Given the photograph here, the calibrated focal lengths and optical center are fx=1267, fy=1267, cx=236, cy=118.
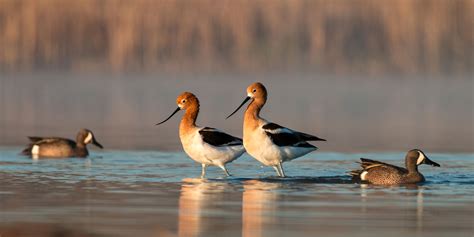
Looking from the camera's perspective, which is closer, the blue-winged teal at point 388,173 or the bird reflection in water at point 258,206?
the bird reflection in water at point 258,206

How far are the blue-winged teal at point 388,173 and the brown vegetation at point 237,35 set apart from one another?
20633 mm

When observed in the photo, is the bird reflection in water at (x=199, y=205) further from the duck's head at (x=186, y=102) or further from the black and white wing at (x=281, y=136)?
the duck's head at (x=186, y=102)

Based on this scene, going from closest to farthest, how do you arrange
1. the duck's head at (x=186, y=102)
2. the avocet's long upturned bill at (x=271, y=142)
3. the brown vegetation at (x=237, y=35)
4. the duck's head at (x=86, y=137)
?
the avocet's long upturned bill at (x=271, y=142) < the duck's head at (x=186, y=102) < the duck's head at (x=86, y=137) < the brown vegetation at (x=237, y=35)

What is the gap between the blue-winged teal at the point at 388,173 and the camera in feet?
43.3

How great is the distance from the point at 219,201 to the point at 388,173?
2660mm

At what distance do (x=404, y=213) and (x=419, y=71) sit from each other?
960 inches

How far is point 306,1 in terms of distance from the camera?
123 ft

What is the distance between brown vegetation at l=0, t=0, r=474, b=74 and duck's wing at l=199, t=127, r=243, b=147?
1959cm

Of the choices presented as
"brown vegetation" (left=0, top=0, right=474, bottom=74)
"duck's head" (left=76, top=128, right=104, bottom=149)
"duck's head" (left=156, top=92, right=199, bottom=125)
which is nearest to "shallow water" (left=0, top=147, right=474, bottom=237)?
"duck's head" (left=156, top=92, right=199, bottom=125)

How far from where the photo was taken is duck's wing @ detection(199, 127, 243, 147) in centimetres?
1385

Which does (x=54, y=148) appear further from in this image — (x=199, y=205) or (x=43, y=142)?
(x=199, y=205)

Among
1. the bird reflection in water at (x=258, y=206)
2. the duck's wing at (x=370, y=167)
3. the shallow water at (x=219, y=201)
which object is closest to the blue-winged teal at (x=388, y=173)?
the duck's wing at (x=370, y=167)

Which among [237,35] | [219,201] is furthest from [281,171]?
[237,35]

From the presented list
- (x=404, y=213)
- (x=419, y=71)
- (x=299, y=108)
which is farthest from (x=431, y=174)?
(x=419, y=71)
